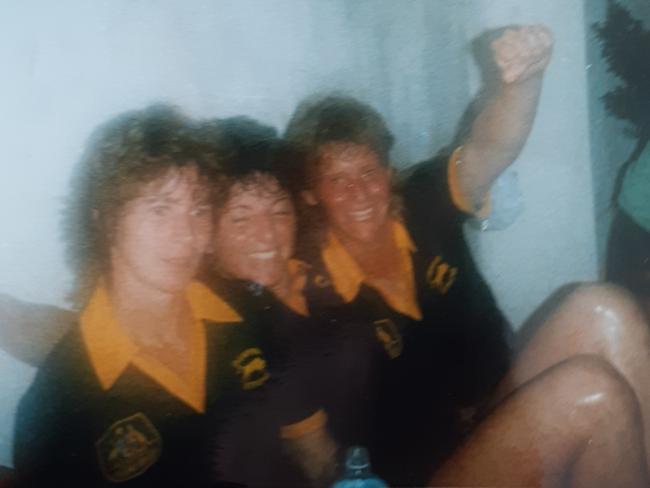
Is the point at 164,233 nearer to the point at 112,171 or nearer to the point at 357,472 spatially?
the point at 112,171

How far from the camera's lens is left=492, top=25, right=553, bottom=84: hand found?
1.67m

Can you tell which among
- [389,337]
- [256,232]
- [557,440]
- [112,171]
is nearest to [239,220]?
[256,232]

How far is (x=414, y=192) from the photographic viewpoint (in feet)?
5.48

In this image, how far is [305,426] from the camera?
1.60 m

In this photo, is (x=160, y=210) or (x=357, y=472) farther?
(x=357, y=472)

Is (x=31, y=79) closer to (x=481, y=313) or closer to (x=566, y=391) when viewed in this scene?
(x=481, y=313)

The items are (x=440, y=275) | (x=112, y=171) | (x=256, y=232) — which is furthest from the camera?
(x=440, y=275)

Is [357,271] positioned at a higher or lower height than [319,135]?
lower

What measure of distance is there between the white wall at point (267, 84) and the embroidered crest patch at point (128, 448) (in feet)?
0.55

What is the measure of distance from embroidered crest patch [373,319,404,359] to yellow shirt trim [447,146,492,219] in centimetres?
28

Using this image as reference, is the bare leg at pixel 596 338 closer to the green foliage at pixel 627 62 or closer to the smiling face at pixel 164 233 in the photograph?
the green foliage at pixel 627 62

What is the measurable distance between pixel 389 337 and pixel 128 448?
0.54 meters

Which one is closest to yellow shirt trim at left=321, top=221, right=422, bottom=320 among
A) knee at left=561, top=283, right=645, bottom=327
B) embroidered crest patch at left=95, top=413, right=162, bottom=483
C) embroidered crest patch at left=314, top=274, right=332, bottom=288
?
embroidered crest patch at left=314, top=274, right=332, bottom=288

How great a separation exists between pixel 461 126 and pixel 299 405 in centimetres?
64
